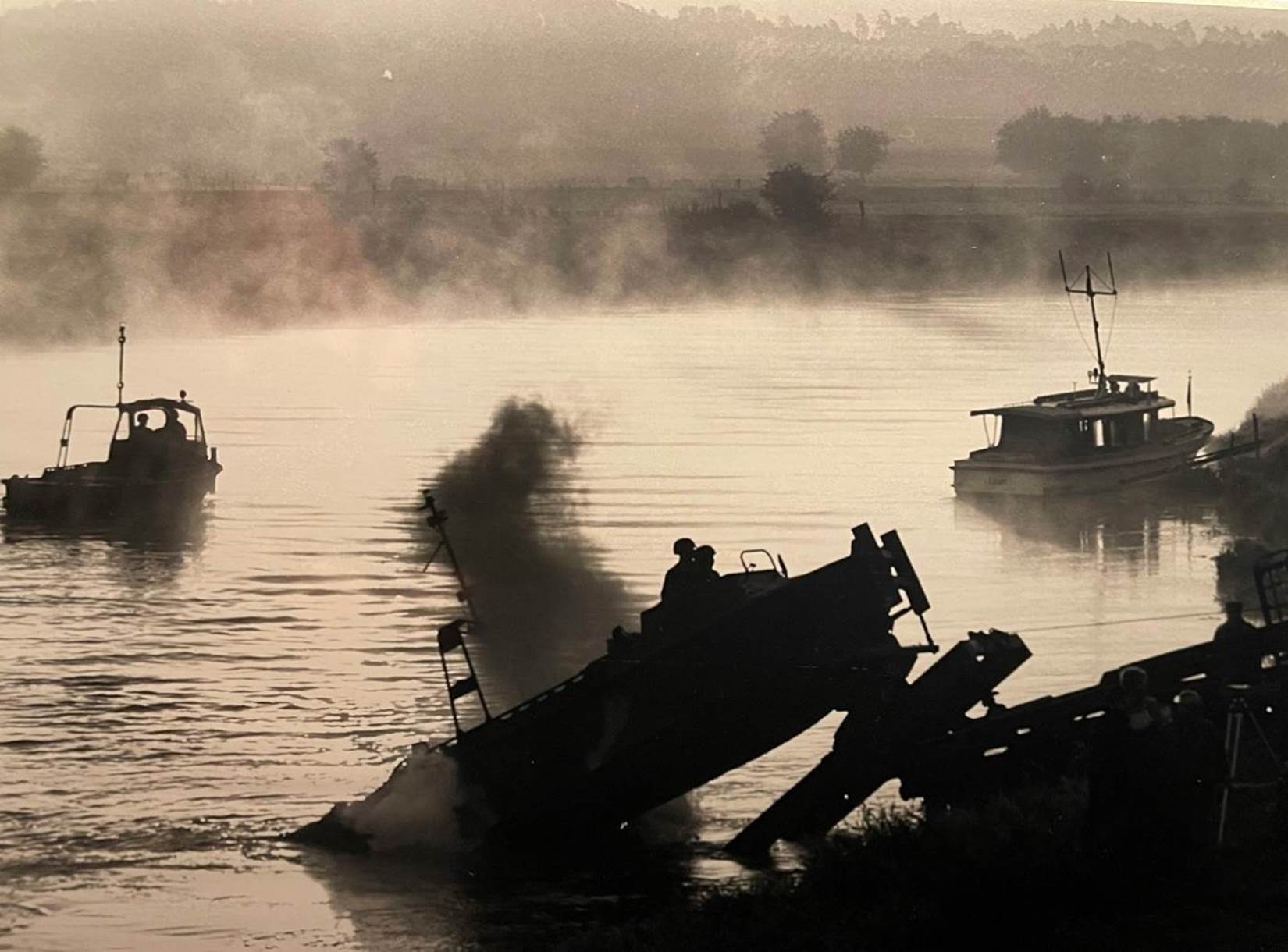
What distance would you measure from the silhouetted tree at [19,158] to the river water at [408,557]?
6.97 meters

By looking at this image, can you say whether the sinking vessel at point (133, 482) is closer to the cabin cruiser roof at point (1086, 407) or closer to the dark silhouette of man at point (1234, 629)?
the cabin cruiser roof at point (1086, 407)

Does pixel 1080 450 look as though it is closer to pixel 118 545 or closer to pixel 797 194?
pixel 118 545

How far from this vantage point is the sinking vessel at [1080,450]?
5603 cm

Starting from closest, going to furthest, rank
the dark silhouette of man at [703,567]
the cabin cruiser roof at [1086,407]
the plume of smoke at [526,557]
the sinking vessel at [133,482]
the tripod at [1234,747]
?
1. the tripod at [1234,747]
2. the dark silhouette of man at [703,567]
3. the plume of smoke at [526,557]
4. the sinking vessel at [133,482]
5. the cabin cruiser roof at [1086,407]

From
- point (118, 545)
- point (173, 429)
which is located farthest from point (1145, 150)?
point (118, 545)

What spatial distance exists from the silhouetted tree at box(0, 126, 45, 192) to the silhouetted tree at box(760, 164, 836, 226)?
23575 millimetres

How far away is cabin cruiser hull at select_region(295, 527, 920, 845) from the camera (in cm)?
2172

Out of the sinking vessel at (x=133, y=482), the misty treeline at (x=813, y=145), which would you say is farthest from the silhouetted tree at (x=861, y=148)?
the sinking vessel at (x=133, y=482)

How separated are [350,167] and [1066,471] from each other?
28980 mm

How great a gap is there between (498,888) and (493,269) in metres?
75.6

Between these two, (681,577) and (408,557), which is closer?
(681,577)

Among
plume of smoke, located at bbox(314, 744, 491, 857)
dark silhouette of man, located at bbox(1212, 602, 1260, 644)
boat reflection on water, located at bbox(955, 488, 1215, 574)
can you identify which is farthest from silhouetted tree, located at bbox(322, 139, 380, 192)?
dark silhouette of man, located at bbox(1212, 602, 1260, 644)

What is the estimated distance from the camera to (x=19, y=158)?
68.6 metres

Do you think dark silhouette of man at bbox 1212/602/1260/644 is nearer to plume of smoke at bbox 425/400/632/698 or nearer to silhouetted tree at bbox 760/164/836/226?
plume of smoke at bbox 425/400/632/698
